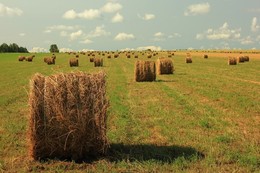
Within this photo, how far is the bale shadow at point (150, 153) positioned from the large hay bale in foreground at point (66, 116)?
18.1 inches

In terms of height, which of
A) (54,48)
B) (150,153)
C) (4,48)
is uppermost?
(4,48)

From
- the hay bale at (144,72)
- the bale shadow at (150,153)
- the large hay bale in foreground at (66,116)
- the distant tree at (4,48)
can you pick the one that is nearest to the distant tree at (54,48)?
the distant tree at (4,48)

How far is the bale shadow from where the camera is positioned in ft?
30.3

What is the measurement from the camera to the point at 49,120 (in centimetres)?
912

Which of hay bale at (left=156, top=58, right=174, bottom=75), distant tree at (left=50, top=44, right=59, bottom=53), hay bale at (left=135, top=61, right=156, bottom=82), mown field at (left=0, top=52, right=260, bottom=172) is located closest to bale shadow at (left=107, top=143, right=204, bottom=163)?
mown field at (left=0, top=52, right=260, bottom=172)

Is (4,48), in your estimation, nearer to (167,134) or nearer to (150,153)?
(167,134)

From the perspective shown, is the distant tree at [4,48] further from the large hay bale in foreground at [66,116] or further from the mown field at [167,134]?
the large hay bale in foreground at [66,116]

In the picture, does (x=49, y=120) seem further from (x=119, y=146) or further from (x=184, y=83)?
(x=184, y=83)

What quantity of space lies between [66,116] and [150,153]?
2271mm

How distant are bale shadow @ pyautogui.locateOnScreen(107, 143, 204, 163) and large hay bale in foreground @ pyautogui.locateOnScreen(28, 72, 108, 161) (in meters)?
0.46

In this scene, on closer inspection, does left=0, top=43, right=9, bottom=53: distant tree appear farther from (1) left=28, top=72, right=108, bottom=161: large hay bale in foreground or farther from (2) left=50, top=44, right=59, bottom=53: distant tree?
(1) left=28, top=72, right=108, bottom=161: large hay bale in foreground

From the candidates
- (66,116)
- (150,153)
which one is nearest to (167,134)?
(150,153)

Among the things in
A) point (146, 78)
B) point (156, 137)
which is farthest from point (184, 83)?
point (156, 137)

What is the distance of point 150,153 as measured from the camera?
9.66m
